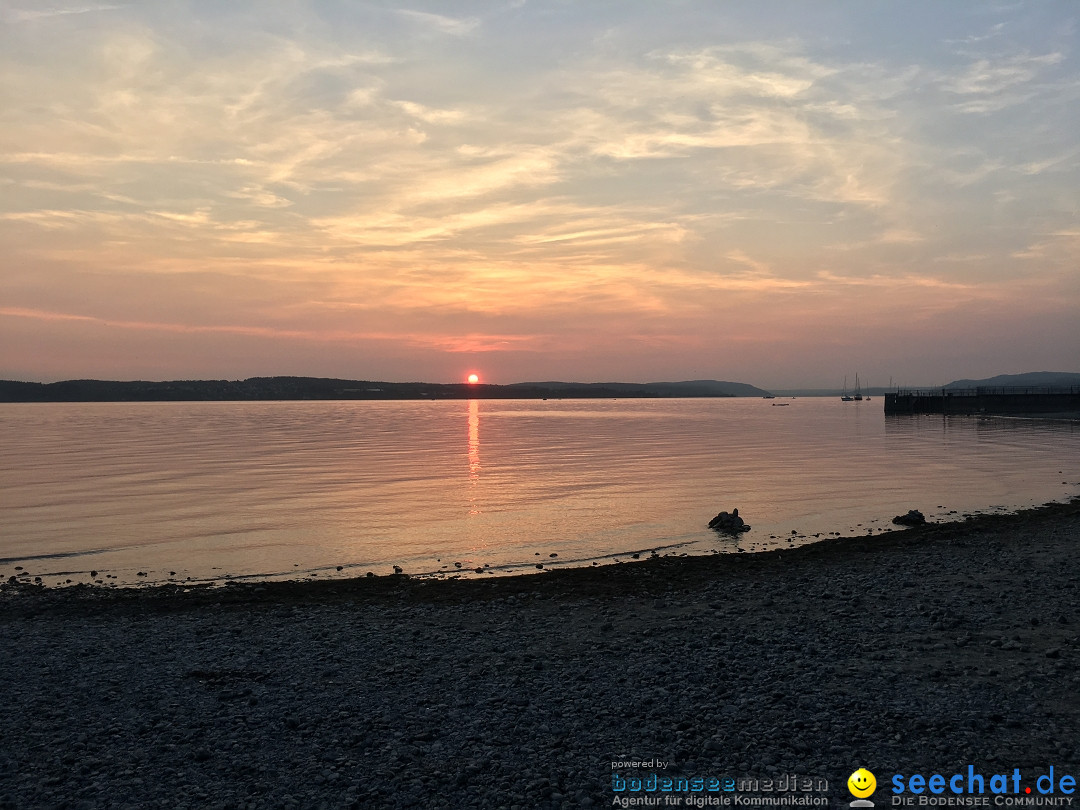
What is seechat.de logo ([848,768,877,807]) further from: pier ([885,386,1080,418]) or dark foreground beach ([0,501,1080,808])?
pier ([885,386,1080,418])

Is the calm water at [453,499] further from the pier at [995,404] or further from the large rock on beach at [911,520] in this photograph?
the pier at [995,404]

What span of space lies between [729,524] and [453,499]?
1326 centimetres

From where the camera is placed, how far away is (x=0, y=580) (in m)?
18.5

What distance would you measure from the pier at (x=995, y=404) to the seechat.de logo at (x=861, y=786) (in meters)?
124

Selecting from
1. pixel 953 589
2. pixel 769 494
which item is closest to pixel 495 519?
pixel 769 494

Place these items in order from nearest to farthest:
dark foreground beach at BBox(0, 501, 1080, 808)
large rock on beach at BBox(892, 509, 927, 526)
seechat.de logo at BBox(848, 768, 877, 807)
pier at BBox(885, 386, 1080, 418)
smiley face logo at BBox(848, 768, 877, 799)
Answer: seechat.de logo at BBox(848, 768, 877, 807) < smiley face logo at BBox(848, 768, 877, 799) < dark foreground beach at BBox(0, 501, 1080, 808) < large rock on beach at BBox(892, 509, 927, 526) < pier at BBox(885, 386, 1080, 418)

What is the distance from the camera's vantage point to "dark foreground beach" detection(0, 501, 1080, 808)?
316 inches

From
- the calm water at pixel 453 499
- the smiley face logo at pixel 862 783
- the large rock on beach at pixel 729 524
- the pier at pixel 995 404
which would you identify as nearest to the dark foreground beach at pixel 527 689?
the smiley face logo at pixel 862 783

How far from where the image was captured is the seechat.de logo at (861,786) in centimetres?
742

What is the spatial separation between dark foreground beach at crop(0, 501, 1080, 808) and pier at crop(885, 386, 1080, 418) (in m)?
119

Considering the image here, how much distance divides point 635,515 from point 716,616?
14083mm

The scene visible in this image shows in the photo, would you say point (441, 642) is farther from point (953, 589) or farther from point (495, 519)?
point (495, 519)

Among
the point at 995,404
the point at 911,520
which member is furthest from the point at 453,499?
the point at 995,404

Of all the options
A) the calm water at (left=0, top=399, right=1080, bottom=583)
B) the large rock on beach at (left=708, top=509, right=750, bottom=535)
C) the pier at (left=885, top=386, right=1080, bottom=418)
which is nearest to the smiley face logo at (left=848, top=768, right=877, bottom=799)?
the calm water at (left=0, top=399, right=1080, bottom=583)
